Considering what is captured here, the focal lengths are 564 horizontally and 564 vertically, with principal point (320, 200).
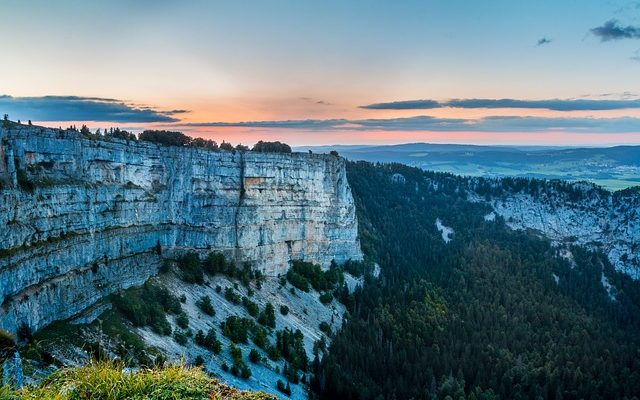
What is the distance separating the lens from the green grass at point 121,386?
1859 centimetres

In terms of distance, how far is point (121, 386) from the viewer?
18906mm

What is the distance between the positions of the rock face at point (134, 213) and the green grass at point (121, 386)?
29903 mm

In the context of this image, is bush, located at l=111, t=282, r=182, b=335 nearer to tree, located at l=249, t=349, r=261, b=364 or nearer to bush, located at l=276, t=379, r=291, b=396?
tree, located at l=249, t=349, r=261, b=364

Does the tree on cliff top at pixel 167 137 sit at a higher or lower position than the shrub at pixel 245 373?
higher

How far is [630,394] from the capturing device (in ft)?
265

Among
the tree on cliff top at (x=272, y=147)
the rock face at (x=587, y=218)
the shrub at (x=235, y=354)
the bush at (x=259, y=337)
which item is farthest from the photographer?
the rock face at (x=587, y=218)

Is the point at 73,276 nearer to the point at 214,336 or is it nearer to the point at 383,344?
the point at 214,336

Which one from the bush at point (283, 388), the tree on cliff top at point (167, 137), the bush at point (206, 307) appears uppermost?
the tree on cliff top at point (167, 137)

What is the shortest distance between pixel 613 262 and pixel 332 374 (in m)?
116

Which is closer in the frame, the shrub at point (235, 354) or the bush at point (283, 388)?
the bush at point (283, 388)

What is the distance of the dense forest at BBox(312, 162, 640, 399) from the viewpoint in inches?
3113

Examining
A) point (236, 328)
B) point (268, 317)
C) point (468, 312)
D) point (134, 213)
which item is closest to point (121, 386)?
point (236, 328)

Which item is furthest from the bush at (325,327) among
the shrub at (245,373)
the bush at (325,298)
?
the shrub at (245,373)

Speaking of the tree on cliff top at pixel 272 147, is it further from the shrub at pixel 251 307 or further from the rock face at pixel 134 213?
the shrub at pixel 251 307
